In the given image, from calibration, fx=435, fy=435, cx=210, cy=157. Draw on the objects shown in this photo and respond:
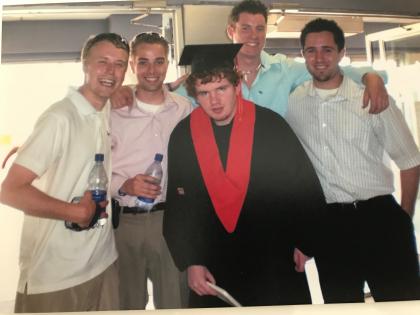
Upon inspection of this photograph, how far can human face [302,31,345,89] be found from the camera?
1.52m

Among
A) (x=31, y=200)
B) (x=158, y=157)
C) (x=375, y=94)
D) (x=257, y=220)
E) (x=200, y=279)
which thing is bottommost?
(x=200, y=279)

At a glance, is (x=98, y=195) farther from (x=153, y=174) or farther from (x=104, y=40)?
(x=104, y=40)

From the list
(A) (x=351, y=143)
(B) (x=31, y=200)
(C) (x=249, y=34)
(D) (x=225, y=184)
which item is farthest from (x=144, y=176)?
(A) (x=351, y=143)

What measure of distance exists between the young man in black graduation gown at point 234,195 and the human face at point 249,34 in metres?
0.05

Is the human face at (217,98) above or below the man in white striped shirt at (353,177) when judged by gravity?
above

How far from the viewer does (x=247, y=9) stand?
156cm

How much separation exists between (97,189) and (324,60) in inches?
35.8

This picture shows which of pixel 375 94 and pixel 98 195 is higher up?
pixel 375 94

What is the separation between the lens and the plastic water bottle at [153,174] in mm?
1508

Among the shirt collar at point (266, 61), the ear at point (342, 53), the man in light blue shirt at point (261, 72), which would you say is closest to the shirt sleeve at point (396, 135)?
the man in light blue shirt at point (261, 72)

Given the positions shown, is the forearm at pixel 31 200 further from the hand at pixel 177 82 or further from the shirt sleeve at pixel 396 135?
the shirt sleeve at pixel 396 135

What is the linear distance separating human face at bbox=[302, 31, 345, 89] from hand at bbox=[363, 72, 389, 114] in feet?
0.34

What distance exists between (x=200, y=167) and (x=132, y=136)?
0.26m

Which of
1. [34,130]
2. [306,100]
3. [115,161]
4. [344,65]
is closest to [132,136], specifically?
[115,161]
